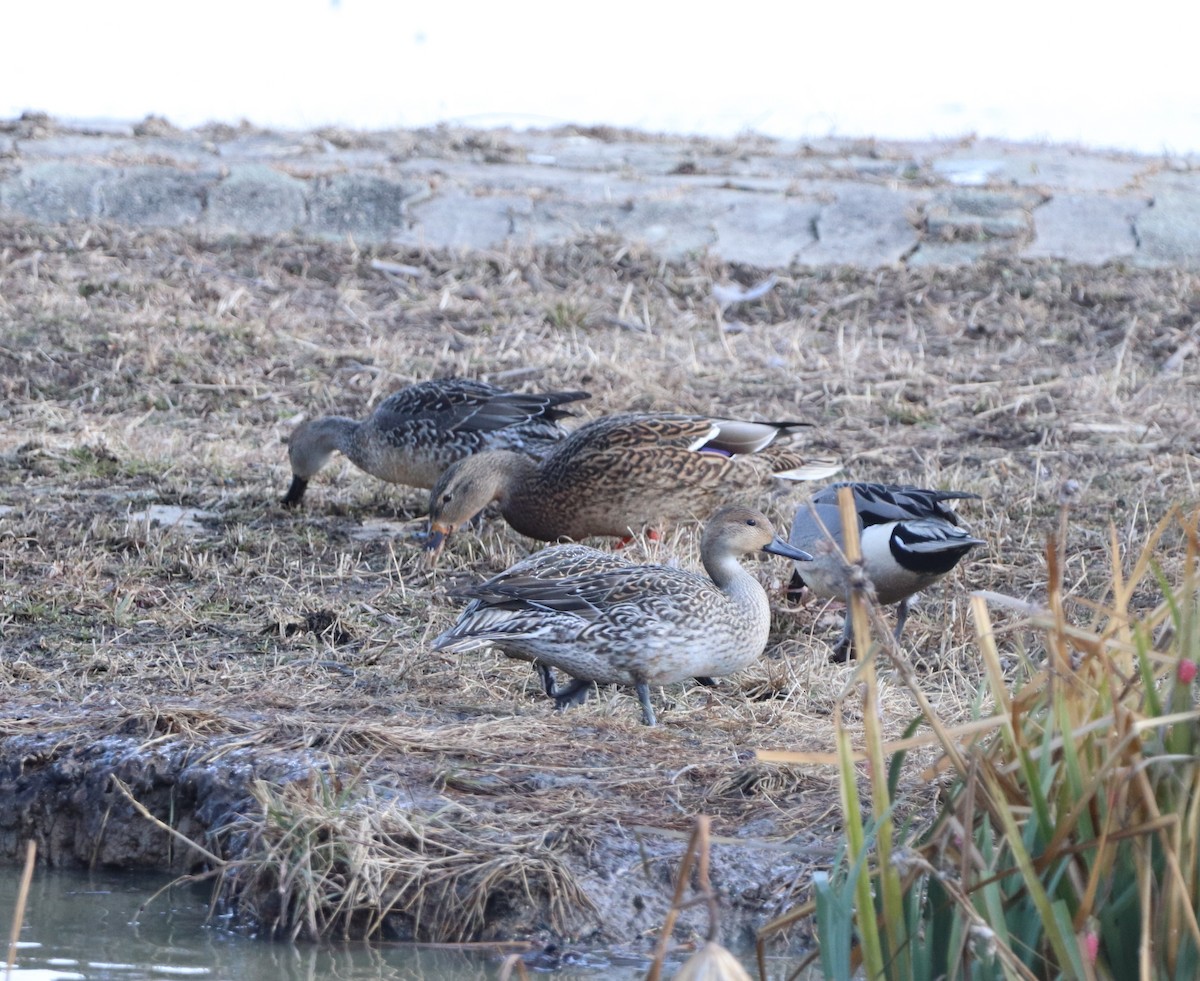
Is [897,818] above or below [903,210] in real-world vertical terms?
below

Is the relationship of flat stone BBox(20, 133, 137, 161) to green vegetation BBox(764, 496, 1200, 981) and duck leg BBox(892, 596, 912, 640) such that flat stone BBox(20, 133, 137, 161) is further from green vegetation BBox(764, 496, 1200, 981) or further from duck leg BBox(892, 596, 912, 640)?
green vegetation BBox(764, 496, 1200, 981)

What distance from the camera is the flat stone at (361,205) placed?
485 inches

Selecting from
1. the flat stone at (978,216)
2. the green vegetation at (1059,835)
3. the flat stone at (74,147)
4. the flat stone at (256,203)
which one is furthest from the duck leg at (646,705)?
the flat stone at (74,147)

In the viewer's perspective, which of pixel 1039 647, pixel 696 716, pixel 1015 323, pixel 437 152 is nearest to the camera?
pixel 696 716

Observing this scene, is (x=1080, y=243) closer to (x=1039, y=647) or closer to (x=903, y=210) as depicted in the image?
(x=903, y=210)

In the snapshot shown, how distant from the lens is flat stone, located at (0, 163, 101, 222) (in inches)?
484

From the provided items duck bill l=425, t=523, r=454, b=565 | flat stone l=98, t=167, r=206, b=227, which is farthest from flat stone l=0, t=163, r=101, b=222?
duck bill l=425, t=523, r=454, b=565

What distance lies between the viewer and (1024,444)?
28.4 ft

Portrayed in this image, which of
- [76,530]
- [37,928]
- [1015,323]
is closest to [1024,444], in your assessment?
[1015,323]

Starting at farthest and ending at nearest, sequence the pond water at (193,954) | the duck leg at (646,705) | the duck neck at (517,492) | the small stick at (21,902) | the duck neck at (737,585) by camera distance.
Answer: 1. the duck neck at (517,492)
2. the duck neck at (737,585)
3. the duck leg at (646,705)
4. the pond water at (193,954)
5. the small stick at (21,902)

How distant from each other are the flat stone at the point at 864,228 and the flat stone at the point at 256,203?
145 inches

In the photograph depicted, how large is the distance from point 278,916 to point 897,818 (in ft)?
4.88

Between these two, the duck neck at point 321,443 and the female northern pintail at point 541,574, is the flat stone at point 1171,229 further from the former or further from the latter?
the female northern pintail at point 541,574

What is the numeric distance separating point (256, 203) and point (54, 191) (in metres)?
1.44
